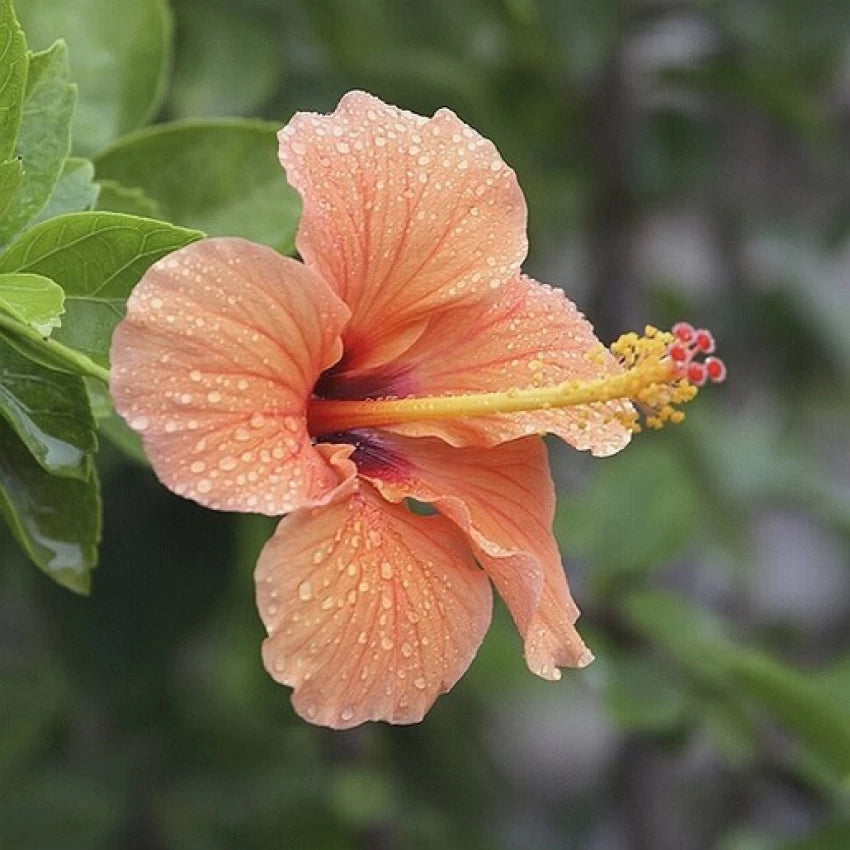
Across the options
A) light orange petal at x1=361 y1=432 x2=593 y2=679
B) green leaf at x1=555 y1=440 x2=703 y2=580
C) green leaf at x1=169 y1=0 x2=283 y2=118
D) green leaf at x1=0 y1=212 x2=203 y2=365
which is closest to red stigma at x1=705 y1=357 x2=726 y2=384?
light orange petal at x1=361 y1=432 x2=593 y2=679

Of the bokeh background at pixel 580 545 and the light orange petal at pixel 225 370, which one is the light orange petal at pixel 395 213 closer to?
the light orange petal at pixel 225 370

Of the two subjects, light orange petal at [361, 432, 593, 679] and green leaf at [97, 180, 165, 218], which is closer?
light orange petal at [361, 432, 593, 679]

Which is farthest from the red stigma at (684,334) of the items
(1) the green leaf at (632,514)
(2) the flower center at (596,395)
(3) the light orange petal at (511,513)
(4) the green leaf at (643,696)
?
(1) the green leaf at (632,514)

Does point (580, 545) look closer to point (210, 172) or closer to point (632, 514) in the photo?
point (632, 514)

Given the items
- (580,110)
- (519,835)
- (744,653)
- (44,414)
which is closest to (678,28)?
(580,110)

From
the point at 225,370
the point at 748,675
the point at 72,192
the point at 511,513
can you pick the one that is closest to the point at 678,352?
the point at 511,513

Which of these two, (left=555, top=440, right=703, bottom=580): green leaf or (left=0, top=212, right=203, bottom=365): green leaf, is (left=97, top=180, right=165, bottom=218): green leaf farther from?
(left=555, top=440, right=703, bottom=580): green leaf
